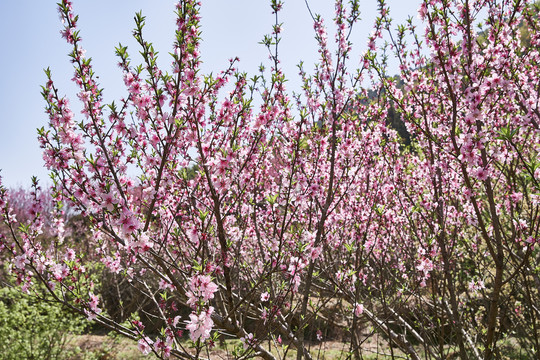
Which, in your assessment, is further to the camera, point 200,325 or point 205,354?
point 205,354

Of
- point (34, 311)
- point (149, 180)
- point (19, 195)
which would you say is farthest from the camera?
point (19, 195)

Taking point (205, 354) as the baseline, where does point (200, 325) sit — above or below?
above

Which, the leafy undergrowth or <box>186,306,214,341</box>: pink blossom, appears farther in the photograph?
the leafy undergrowth

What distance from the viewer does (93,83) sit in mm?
2951

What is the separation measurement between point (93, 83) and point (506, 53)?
4336 millimetres

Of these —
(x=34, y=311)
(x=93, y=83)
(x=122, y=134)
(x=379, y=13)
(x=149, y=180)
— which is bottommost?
(x=34, y=311)

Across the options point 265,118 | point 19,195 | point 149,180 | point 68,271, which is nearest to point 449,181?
point 265,118

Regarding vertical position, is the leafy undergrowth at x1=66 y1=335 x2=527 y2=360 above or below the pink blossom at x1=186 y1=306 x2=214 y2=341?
below

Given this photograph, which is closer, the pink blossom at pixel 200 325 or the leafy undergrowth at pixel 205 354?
the pink blossom at pixel 200 325

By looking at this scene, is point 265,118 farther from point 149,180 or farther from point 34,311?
point 34,311

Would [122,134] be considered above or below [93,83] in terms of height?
below

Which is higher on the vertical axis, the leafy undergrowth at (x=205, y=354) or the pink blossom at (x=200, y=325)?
the pink blossom at (x=200, y=325)

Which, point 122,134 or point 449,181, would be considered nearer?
point 122,134

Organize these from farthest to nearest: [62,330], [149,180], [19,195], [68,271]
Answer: [19,195]
[62,330]
[149,180]
[68,271]
